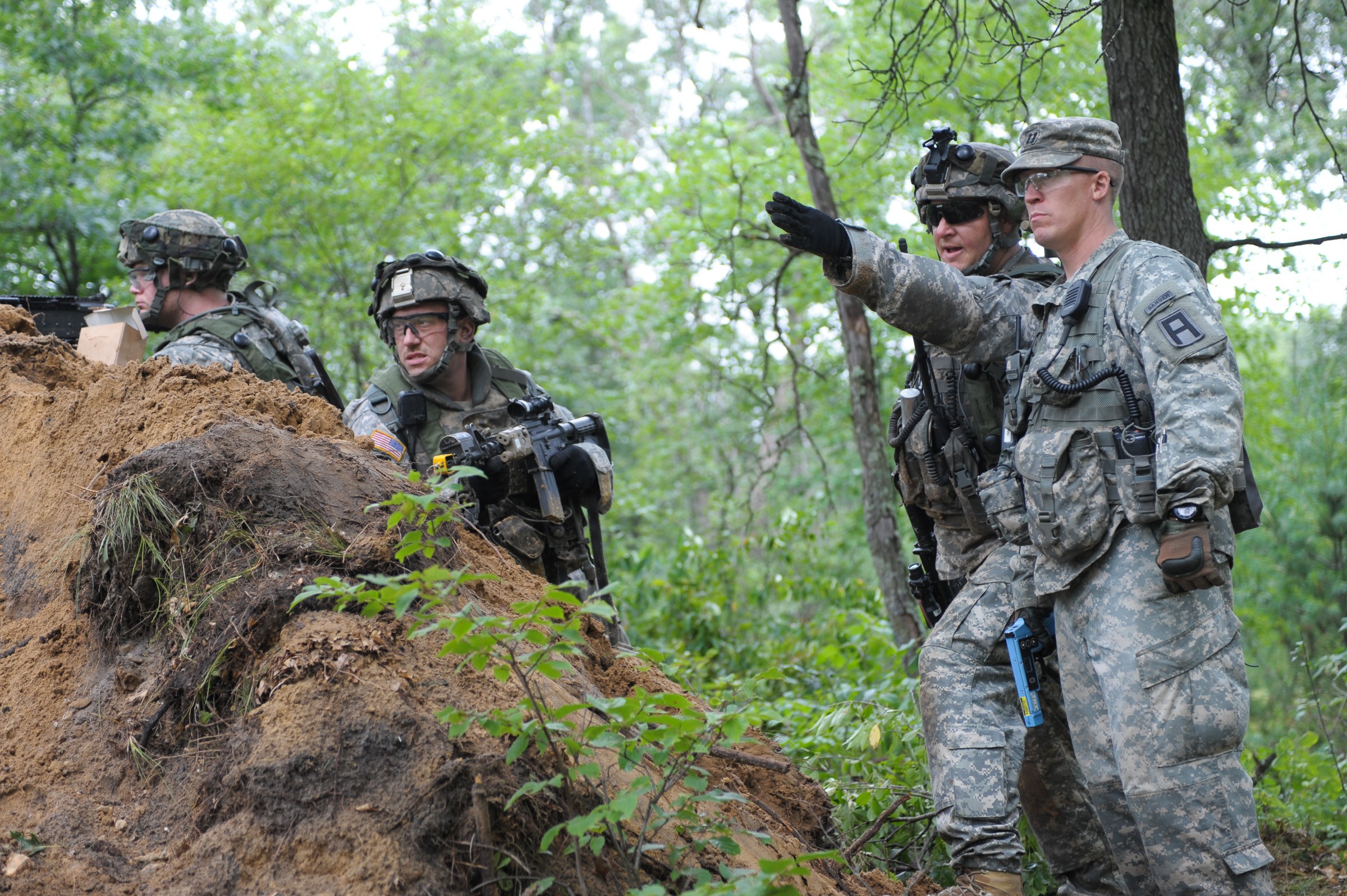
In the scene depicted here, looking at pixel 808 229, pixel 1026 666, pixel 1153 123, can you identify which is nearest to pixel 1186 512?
pixel 1026 666

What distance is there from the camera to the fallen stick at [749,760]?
11.4 feet

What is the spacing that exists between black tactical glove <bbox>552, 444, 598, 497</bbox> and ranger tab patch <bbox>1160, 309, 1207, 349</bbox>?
2.74 meters

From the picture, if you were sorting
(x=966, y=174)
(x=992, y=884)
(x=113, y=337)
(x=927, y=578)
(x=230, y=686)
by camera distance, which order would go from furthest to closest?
(x=113, y=337), (x=927, y=578), (x=966, y=174), (x=992, y=884), (x=230, y=686)

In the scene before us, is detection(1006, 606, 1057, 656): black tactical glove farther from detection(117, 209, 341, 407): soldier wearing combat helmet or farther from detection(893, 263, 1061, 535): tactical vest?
detection(117, 209, 341, 407): soldier wearing combat helmet

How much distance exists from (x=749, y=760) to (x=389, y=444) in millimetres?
2034

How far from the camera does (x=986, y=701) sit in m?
3.63

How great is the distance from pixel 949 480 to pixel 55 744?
10.1 feet

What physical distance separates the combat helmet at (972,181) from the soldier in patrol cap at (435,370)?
2.02 metres

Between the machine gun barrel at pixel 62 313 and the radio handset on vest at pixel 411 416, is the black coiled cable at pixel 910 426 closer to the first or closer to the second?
the radio handset on vest at pixel 411 416

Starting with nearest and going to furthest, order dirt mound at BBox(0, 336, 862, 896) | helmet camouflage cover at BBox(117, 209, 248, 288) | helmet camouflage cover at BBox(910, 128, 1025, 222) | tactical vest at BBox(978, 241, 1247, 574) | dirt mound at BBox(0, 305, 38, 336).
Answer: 1. dirt mound at BBox(0, 336, 862, 896)
2. tactical vest at BBox(978, 241, 1247, 574)
3. helmet camouflage cover at BBox(910, 128, 1025, 222)
4. dirt mound at BBox(0, 305, 38, 336)
5. helmet camouflage cover at BBox(117, 209, 248, 288)

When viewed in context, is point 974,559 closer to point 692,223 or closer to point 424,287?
point 424,287

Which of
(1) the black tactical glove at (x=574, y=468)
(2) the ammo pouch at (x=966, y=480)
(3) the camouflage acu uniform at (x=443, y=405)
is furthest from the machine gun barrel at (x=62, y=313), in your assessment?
(2) the ammo pouch at (x=966, y=480)

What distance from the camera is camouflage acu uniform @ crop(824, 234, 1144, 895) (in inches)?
136

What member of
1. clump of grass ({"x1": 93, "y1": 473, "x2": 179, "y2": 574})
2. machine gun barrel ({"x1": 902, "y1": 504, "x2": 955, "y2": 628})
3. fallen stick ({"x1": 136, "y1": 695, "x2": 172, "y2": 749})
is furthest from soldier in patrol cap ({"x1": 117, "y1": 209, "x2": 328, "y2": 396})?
machine gun barrel ({"x1": 902, "y1": 504, "x2": 955, "y2": 628})
